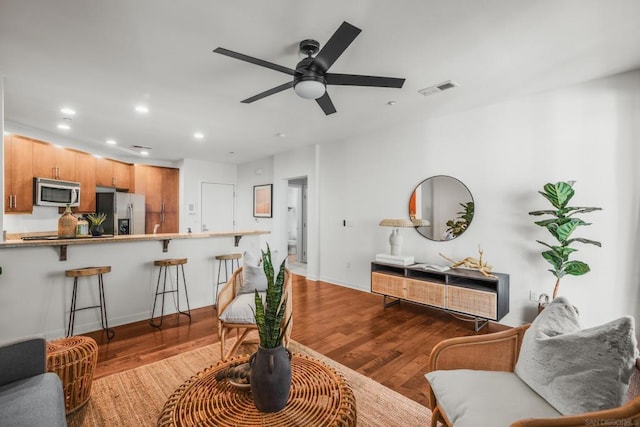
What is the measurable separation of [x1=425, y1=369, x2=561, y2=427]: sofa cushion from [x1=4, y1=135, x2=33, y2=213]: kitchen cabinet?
5570mm

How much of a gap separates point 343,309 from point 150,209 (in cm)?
508

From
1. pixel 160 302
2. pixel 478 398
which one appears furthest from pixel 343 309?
pixel 478 398

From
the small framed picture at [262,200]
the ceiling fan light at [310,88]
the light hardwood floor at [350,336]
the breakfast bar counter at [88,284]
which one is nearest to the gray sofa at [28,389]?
the light hardwood floor at [350,336]

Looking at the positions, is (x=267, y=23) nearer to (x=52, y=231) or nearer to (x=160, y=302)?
(x=160, y=302)

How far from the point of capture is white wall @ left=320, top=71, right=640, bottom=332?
274 centimetres

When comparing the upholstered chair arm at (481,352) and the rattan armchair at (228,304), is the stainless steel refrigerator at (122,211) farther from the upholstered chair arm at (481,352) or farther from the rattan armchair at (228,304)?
the upholstered chair arm at (481,352)

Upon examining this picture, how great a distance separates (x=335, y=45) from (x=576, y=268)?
296 cm

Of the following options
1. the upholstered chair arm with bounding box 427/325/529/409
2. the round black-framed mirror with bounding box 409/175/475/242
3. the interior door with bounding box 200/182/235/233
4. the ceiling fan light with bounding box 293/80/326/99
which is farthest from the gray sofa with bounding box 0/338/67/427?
the interior door with bounding box 200/182/235/233

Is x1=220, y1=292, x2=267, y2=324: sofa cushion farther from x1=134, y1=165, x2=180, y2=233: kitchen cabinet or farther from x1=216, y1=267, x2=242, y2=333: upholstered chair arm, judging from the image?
x1=134, y1=165, x2=180, y2=233: kitchen cabinet

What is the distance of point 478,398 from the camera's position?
121cm

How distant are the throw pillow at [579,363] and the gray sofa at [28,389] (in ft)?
6.52

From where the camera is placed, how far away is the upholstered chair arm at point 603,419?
34.3 inches

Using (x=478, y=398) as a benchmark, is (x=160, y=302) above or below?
below

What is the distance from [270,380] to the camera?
1145 mm
